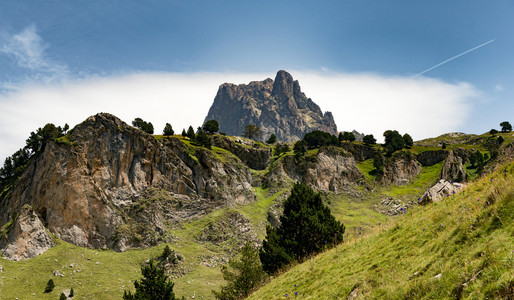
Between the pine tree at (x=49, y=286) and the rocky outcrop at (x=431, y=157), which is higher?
the rocky outcrop at (x=431, y=157)

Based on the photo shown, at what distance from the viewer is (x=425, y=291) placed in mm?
8594

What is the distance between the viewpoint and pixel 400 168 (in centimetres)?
14038

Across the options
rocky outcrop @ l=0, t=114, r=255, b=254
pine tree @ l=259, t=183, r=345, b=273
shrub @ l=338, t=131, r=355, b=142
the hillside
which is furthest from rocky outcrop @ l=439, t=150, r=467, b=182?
pine tree @ l=259, t=183, r=345, b=273

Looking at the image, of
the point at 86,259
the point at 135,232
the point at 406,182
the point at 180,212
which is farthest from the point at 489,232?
the point at 406,182

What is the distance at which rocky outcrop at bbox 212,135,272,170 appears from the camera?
13312cm

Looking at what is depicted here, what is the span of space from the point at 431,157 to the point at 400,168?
2042 cm

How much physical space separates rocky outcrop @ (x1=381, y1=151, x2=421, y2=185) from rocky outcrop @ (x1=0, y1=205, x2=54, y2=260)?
399 ft

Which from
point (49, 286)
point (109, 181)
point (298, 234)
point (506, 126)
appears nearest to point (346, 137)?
point (506, 126)

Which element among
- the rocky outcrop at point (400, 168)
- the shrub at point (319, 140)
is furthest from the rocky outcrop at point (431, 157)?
the shrub at point (319, 140)

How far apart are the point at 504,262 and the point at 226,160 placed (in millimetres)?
109752

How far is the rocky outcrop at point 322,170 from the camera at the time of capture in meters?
129

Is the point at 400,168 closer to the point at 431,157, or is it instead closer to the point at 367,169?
the point at 367,169

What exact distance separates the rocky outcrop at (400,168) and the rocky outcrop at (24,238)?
4791 inches

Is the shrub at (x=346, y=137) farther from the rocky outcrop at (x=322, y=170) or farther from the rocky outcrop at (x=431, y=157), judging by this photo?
the rocky outcrop at (x=431, y=157)
